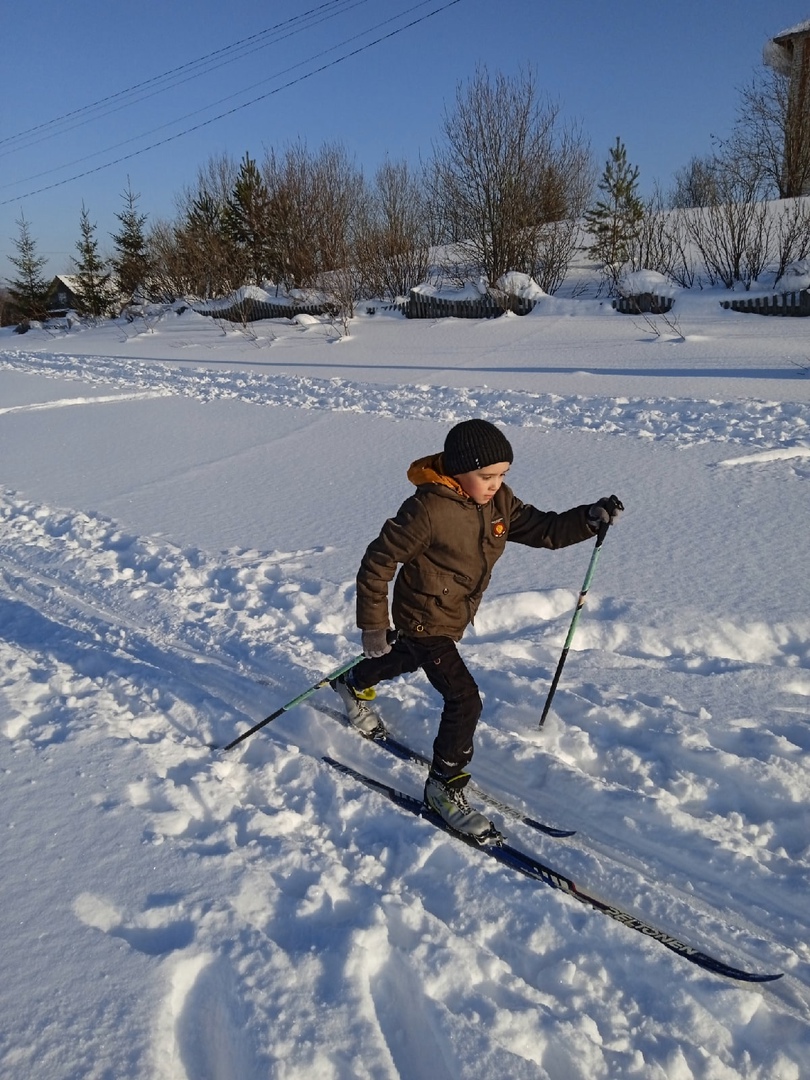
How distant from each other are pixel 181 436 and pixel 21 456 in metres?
1.76

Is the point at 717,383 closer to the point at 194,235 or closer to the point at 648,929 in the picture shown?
the point at 648,929

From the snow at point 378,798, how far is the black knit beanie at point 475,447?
3.97 feet

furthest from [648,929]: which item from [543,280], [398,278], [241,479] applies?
[398,278]

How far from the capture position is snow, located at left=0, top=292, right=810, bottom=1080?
1.98 metres

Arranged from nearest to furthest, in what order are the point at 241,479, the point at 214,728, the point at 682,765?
the point at 682,765 → the point at 214,728 → the point at 241,479

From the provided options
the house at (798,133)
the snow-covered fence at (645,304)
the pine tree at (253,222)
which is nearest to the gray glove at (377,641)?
the snow-covered fence at (645,304)

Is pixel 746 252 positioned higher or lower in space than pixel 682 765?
higher

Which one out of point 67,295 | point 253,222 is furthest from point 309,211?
point 67,295

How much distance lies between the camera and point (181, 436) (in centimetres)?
927

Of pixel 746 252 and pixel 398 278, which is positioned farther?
pixel 398 278

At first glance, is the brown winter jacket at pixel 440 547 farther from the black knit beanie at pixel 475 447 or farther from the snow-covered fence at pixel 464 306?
the snow-covered fence at pixel 464 306

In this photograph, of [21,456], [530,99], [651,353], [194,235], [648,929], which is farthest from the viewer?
[194,235]

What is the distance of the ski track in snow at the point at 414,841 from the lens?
198 cm

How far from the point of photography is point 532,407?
8922 millimetres
